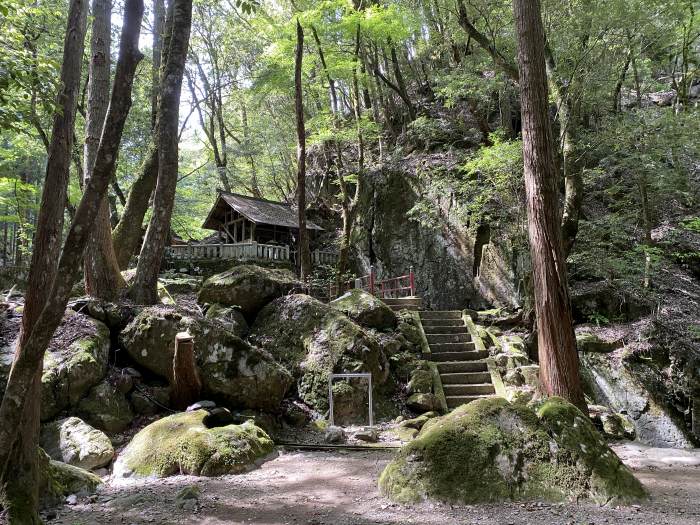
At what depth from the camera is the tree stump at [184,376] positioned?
684 cm

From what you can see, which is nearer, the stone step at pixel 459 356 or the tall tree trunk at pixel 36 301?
the tall tree trunk at pixel 36 301

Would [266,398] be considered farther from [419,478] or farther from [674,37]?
[674,37]

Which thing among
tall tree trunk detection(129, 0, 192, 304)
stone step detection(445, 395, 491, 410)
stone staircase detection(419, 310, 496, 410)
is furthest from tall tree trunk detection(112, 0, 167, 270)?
stone step detection(445, 395, 491, 410)

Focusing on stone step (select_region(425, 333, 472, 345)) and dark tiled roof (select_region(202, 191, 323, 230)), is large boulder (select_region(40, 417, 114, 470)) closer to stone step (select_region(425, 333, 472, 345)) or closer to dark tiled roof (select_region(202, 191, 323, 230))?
stone step (select_region(425, 333, 472, 345))

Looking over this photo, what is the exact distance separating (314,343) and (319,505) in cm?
510

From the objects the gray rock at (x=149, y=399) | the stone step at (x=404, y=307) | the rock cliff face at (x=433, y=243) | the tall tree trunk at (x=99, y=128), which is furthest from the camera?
the rock cliff face at (x=433, y=243)

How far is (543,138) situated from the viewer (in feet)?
21.5

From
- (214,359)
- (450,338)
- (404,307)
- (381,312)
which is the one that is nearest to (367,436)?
(214,359)

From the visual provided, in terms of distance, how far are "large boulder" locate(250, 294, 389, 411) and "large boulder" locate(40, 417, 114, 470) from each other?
3.73 meters

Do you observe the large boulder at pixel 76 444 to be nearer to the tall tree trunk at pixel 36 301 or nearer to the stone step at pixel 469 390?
the tall tree trunk at pixel 36 301

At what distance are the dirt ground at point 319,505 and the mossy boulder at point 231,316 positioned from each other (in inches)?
167

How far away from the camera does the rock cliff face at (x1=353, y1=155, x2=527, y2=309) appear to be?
14.6 meters

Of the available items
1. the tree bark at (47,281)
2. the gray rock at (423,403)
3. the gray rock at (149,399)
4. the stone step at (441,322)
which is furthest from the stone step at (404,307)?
the tree bark at (47,281)

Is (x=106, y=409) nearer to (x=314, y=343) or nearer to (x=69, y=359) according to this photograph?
(x=69, y=359)
